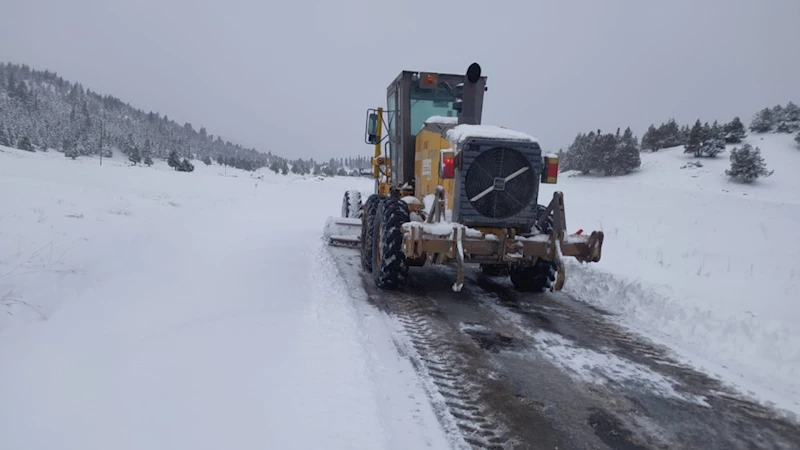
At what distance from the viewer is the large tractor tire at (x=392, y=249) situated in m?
5.98

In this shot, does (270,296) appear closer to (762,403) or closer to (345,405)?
(345,405)

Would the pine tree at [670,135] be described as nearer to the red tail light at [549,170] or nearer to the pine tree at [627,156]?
the pine tree at [627,156]

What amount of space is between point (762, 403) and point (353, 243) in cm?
705

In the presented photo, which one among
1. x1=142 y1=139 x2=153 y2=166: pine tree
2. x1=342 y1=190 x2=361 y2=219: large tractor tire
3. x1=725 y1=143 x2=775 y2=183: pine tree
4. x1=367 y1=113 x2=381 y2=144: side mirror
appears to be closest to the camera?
x1=367 y1=113 x2=381 y2=144: side mirror

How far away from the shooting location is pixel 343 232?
9.75 m

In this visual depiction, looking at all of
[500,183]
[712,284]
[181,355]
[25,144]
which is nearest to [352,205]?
[500,183]

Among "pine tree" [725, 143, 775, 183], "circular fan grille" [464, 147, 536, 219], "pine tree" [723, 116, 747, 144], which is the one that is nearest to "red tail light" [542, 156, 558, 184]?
"circular fan grille" [464, 147, 536, 219]

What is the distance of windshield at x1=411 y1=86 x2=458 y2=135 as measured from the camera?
7.58 metres

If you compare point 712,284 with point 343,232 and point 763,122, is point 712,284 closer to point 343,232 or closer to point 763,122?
point 343,232

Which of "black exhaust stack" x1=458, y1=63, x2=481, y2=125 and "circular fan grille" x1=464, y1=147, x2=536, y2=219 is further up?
"black exhaust stack" x1=458, y1=63, x2=481, y2=125

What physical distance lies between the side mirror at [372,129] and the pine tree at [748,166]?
3300 centimetres

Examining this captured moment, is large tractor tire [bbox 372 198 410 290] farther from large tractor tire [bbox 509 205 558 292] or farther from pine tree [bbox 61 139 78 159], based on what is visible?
pine tree [bbox 61 139 78 159]

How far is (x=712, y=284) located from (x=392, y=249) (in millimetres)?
4707

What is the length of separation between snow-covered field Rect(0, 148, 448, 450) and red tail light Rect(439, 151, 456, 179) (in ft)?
6.42
